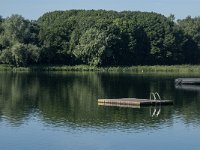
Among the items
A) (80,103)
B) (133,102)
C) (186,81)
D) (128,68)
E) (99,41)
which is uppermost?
(99,41)

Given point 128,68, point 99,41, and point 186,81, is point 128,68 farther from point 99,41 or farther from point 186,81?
point 186,81

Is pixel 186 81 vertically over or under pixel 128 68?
under

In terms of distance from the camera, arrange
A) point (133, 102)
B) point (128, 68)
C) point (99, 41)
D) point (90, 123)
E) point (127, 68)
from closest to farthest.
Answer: point (90, 123), point (133, 102), point (99, 41), point (127, 68), point (128, 68)

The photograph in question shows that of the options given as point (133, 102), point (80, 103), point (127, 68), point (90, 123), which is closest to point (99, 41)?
point (127, 68)

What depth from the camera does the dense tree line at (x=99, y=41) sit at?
133000mm

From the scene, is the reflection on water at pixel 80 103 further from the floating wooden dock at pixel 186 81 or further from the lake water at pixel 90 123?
the floating wooden dock at pixel 186 81

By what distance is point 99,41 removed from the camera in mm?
133750

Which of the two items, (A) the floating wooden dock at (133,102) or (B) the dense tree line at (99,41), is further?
(B) the dense tree line at (99,41)

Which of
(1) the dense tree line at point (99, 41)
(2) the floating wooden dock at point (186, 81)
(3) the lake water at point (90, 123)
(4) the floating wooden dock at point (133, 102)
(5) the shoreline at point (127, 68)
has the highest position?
(1) the dense tree line at point (99, 41)

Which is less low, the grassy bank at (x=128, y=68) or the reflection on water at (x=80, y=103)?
the grassy bank at (x=128, y=68)

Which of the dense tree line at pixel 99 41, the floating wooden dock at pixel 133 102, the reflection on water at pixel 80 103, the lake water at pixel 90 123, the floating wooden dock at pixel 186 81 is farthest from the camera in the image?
the dense tree line at pixel 99 41

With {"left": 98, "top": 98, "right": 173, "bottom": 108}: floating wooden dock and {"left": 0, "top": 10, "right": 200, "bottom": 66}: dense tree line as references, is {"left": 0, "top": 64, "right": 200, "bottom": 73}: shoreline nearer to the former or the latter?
{"left": 0, "top": 10, "right": 200, "bottom": 66}: dense tree line

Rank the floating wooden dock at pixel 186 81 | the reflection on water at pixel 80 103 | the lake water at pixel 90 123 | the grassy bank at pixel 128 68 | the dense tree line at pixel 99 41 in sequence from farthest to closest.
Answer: the dense tree line at pixel 99 41 < the grassy bank at pixel 128 68 < the floating wooden dock at pixel 186 81 < the reflection on water at pixel 80 103 < the lake water at pixel 90 123

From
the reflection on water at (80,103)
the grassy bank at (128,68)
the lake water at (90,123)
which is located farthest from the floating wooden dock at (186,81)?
the grassy bank at (128,68)
